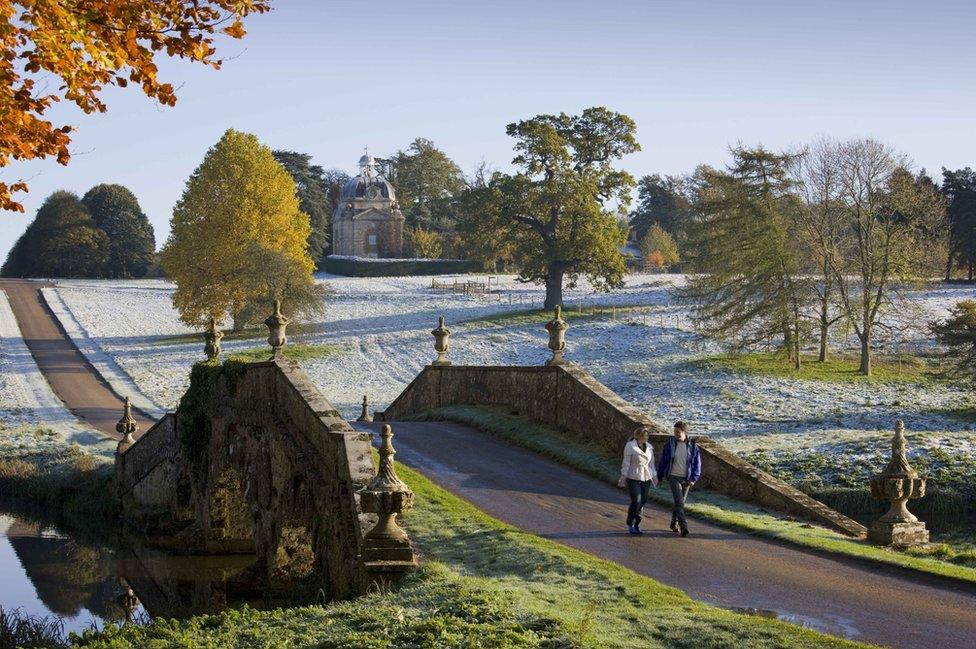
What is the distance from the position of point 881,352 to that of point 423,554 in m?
48.0

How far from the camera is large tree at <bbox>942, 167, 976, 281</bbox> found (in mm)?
88312

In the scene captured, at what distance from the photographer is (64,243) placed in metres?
111

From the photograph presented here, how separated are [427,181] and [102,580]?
114885 mm

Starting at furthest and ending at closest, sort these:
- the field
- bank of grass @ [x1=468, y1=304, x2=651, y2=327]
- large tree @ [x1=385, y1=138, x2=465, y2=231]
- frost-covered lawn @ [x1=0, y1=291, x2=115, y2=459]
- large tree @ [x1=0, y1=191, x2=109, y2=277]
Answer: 1. large tree @ [x1=385, y1=138, x2=465, y2=231]
2. large tree @ [x1=0, y1=191, x2=109, y2=277]
3. bank of grass @ [x1=468, y1=304, x2=651, y2=327]
4. frost-covered lawn @ [x1=0, y1=291, x2=115, y2=459]
5. the field

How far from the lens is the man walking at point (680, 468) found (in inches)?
688

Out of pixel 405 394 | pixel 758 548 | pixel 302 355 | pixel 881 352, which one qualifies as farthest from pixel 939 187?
pixel 758 548

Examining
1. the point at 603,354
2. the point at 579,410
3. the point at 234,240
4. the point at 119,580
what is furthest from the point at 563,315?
the point at 119,580

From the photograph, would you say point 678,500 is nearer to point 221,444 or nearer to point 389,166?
point 221,444

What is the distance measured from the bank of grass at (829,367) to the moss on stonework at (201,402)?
3015 cm

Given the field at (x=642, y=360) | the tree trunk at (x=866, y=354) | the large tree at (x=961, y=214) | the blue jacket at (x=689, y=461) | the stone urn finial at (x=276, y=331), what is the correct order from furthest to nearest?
the large tree at (x=961, y=214) → the tree trunk at (x=866, y=354) → the field at (x=642, y=360) → the stone urn finial at (x=276, y=331) → the blue jacket at (x=689, y=461)

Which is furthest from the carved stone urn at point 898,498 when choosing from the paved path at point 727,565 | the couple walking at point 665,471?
the couple walking at point 665,471

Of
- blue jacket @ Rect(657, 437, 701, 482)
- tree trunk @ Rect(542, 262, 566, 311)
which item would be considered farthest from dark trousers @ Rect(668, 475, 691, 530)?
tree trunk @ Rect(542, 262, 566, 311)

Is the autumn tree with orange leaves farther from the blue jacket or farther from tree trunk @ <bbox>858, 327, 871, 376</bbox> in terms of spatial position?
tree trunk @ <bbox>858, 327, 871, 376</bbox>

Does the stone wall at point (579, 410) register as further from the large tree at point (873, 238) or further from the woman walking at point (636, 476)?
the large tree at point (873, 238)
